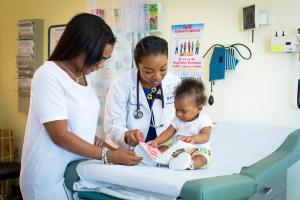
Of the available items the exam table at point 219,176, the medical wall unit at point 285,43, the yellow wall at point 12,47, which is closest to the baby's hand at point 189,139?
the exam table at point 219,176

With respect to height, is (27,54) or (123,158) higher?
(27,54)

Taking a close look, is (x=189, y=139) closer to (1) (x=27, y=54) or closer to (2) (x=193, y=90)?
(2) (x=193, y=90)

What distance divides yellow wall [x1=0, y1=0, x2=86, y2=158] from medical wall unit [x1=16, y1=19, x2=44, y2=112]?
0.21 ft

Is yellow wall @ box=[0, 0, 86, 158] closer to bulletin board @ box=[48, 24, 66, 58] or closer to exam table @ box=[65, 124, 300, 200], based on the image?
bulletin board @ box=[48, 24, 66, 58]

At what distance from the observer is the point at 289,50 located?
2.04m

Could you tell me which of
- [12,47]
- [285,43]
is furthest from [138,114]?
[12,47]

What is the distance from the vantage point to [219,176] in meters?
1.02

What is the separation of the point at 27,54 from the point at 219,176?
2835 millimetres

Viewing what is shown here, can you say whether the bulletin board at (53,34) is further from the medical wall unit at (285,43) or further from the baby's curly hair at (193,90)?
the baby's curly hair at (193,90)

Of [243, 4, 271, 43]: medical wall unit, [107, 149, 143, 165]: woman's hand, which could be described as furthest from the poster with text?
[107, 149, 143, 165]: woman's hand

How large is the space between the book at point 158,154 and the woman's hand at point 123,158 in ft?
0.17

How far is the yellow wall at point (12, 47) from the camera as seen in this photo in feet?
11.2

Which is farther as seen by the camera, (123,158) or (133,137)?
(133,137)

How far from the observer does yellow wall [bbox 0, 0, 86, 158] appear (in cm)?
341
